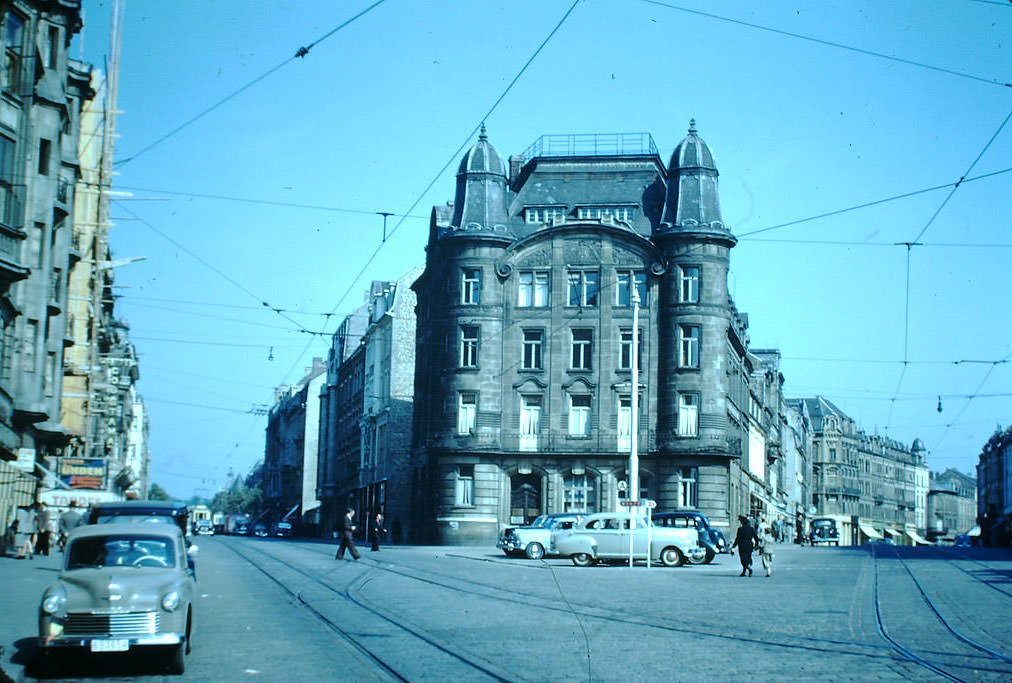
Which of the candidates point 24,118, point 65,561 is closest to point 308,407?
point 24,118

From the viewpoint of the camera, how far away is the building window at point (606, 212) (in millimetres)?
62938

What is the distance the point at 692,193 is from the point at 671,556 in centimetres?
2416

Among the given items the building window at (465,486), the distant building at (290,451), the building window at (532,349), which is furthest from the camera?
the distant building at (290,451)

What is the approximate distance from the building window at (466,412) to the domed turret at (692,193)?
12.3 metres

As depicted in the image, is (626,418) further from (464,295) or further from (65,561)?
(65,561)

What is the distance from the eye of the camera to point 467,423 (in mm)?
59906

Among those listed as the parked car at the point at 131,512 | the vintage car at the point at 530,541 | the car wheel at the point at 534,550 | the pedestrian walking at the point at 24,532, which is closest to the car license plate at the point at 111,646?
the parked car at the point at 131,512

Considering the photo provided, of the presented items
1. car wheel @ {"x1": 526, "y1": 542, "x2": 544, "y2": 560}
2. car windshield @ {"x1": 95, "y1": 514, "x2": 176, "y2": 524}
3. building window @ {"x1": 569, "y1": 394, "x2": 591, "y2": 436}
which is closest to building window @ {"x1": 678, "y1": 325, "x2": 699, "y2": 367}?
building window @ {"x1": 569, "y1": 394, "x2": 591, "y2": 436}

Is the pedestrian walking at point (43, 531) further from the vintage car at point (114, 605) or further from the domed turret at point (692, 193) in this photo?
the domed turret at point (692, 193)

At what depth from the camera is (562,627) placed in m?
18.2

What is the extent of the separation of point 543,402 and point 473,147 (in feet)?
45.0

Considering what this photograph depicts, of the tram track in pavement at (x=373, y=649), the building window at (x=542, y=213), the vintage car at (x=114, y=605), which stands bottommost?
the tram track in pavement at (x=373, y=649)

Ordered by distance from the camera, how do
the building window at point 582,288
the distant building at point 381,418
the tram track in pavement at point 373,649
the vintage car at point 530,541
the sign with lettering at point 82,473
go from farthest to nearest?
the distant building at point 381,418
the building window at point 582,288
the sign with lettering at point 82,473
the vintage car at point 530,541
the tram track in pavement at point 373,649

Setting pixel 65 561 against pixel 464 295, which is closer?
pixel 65 561
